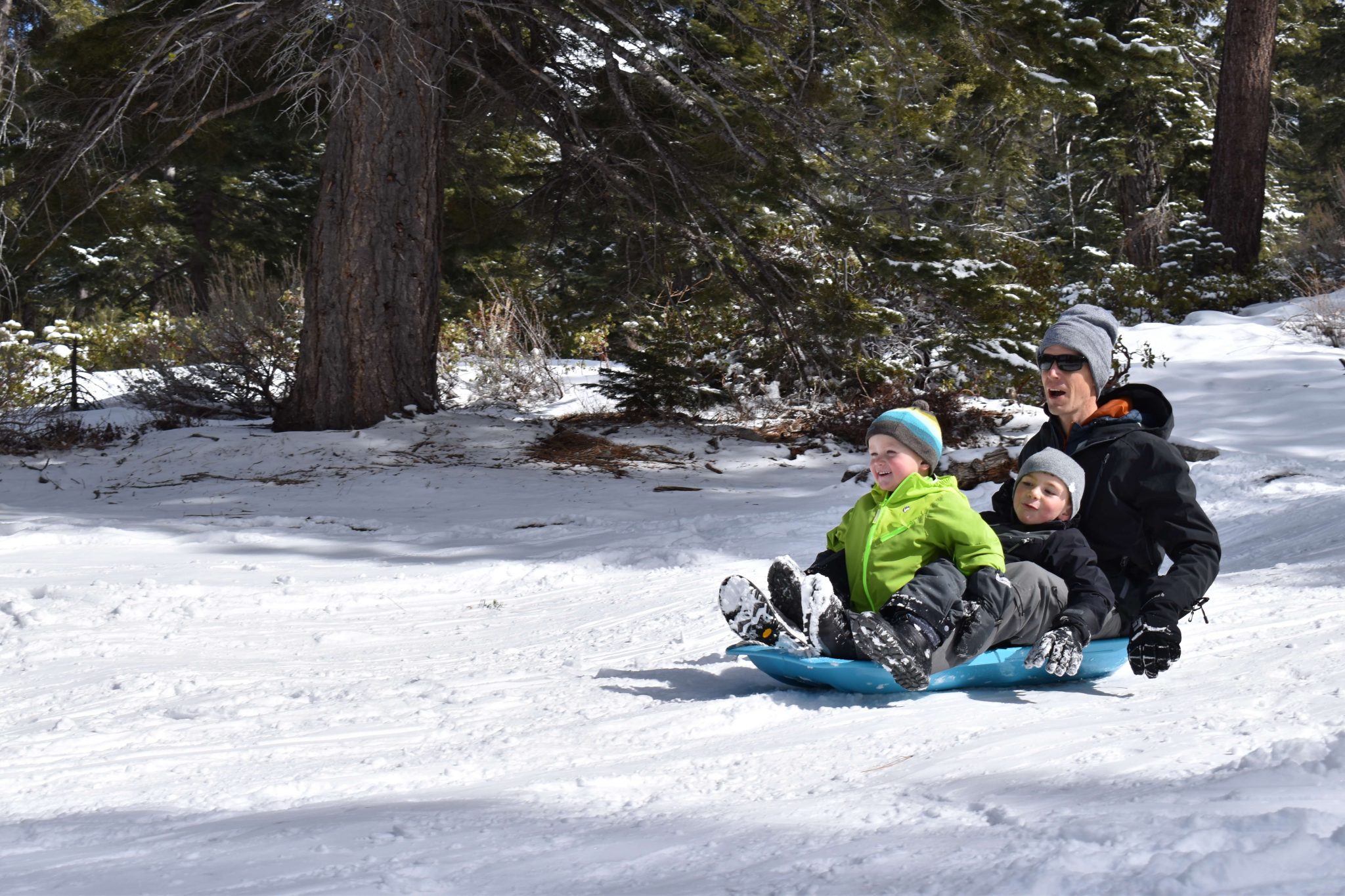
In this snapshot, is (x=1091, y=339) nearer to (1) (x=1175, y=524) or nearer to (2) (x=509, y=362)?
(1) (x=1175, y=524)

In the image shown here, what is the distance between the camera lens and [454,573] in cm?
611

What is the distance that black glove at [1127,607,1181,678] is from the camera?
3.53 metres

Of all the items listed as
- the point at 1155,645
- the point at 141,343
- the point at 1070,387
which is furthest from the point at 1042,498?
the point at 141,343

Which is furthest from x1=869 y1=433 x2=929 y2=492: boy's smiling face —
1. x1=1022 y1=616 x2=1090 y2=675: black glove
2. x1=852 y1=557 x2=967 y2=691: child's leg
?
x1=1022 y1=616 x2=1090 y2=675: black glove

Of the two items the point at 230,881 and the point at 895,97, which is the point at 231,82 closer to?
the point at 895,97

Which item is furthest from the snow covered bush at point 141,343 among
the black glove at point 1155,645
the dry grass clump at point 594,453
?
the black glove at point 1155,645

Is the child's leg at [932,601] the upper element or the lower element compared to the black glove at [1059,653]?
upper

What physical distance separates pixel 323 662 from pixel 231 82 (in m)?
6.92

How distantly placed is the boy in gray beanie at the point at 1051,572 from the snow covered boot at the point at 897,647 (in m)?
0.31

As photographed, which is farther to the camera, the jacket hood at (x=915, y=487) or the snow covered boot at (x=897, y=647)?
the jacket hood at (x=915, y=487)

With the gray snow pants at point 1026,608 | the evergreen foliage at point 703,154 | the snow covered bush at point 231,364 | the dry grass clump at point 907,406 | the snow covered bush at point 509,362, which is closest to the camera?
the gray snow pants at point 1026,608

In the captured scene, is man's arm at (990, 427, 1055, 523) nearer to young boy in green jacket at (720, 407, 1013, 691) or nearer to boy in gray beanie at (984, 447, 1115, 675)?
boy in gray beanie at (984, 447, 1115, 675)

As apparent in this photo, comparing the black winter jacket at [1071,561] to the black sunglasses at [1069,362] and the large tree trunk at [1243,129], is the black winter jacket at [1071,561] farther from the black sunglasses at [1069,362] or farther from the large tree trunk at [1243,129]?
the large tree trunk at [1243,129]

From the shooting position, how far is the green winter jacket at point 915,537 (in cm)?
371
